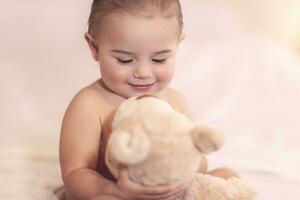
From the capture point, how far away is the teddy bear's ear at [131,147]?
0.72 m

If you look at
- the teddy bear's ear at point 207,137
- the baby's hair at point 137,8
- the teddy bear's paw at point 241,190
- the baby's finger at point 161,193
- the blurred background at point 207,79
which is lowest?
the blurred background at point 207,79

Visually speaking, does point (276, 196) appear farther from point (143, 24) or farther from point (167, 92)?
point (143, 24)

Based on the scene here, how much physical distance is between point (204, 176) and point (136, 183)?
133 millimetres

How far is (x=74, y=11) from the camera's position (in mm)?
1915

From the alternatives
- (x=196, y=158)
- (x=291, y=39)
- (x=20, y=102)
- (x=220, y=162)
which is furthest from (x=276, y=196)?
(x=291, y=39)

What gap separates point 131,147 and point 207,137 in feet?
0.33

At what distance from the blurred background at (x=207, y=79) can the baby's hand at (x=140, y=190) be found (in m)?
0.36

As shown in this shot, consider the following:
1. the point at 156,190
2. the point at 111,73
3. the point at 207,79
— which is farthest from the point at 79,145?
the point at 207,79

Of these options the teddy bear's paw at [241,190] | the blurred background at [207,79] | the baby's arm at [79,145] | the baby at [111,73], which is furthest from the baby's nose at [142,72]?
the blurred background at [207,79]

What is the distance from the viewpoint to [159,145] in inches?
28.6

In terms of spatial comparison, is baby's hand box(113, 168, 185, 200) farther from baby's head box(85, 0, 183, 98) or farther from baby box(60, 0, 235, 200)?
baby's head box(85, 0, 183, 98)

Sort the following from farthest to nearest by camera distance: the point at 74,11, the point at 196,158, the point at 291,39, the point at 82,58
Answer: the point at 291,39
the point at 74,11
the point at 82,58
the point at 196,158

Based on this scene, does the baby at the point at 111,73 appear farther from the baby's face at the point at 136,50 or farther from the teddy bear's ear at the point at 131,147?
the teddy bear's ear at the point at 131,147

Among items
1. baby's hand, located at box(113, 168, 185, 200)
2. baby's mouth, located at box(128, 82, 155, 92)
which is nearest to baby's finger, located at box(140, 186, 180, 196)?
baby's hand, located at box(113, 168, 185, 200)
